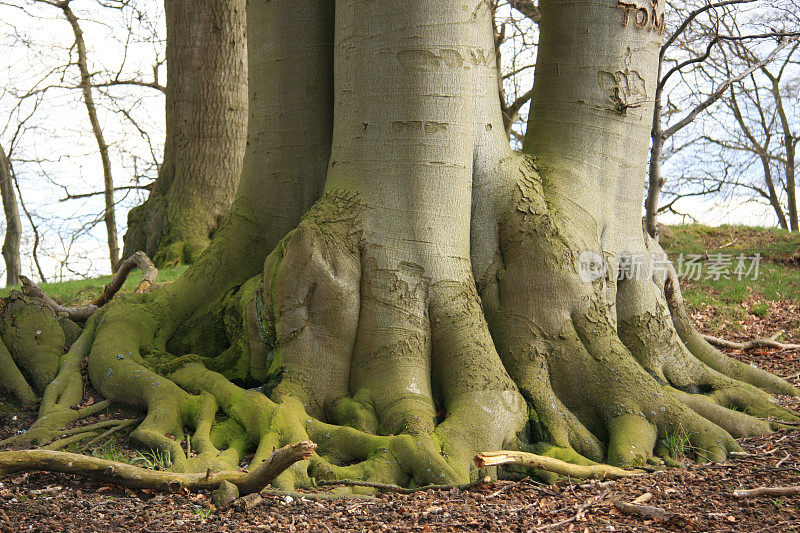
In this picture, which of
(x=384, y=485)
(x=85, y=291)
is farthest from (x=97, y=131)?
(x=384, y=485)

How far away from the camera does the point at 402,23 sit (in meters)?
4.36

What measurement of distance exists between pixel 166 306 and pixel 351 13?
2686mm

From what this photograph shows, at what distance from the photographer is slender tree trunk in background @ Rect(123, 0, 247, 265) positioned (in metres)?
10.8

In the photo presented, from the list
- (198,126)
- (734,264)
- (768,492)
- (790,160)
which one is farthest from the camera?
(790,160)

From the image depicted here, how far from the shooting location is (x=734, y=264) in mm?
11867

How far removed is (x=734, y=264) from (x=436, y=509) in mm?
10558

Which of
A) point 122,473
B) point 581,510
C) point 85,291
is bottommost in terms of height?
point 581,510

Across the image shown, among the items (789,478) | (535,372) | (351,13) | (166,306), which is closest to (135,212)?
(166,306)

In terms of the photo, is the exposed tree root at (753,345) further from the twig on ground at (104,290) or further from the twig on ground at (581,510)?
the twig on ground at (104,290)

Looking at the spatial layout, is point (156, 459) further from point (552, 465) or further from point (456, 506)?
point (552, 465)

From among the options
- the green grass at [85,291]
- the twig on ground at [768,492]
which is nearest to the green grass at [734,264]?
the twig on ground at [768,492]

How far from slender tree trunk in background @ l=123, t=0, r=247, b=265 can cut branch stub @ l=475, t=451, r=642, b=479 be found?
8.50 metres

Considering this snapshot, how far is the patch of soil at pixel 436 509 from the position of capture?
2.94m

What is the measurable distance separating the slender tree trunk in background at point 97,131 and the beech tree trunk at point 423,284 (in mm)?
14234
